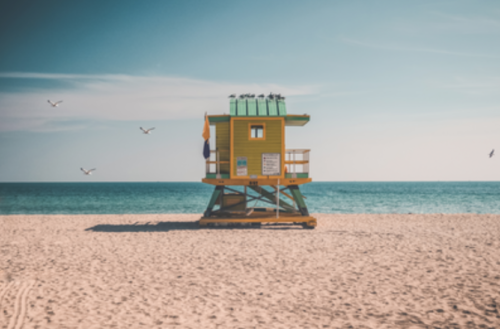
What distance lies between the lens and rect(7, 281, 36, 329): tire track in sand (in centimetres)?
535

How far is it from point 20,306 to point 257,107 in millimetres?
11283

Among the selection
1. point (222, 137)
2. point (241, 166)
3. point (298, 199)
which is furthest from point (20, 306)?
point (298, 199)

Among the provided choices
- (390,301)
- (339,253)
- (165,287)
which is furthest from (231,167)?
(390,301)

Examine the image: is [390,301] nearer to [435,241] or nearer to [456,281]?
[456,281]

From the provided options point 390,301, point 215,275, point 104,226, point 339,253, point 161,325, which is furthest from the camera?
point 104,226

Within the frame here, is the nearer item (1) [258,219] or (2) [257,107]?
(1) [258,219]

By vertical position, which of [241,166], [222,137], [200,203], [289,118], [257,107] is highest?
[257,107]

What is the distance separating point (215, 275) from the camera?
7824 millimetres

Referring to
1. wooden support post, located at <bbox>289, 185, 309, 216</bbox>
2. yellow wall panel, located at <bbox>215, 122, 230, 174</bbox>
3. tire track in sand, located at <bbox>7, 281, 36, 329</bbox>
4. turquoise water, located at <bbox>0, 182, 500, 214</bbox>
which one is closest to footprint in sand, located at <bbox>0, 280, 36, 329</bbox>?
tire track in sand, located at <bbox>7, 281, 36, 329</bbox>

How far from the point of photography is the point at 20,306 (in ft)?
20.0

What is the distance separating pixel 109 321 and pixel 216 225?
1018cm

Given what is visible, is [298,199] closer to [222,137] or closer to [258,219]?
[258,219]

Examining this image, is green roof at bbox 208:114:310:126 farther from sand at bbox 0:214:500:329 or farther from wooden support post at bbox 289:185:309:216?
sand at bbox 0:214:500:329

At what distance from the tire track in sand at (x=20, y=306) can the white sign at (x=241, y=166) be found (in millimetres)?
8824
